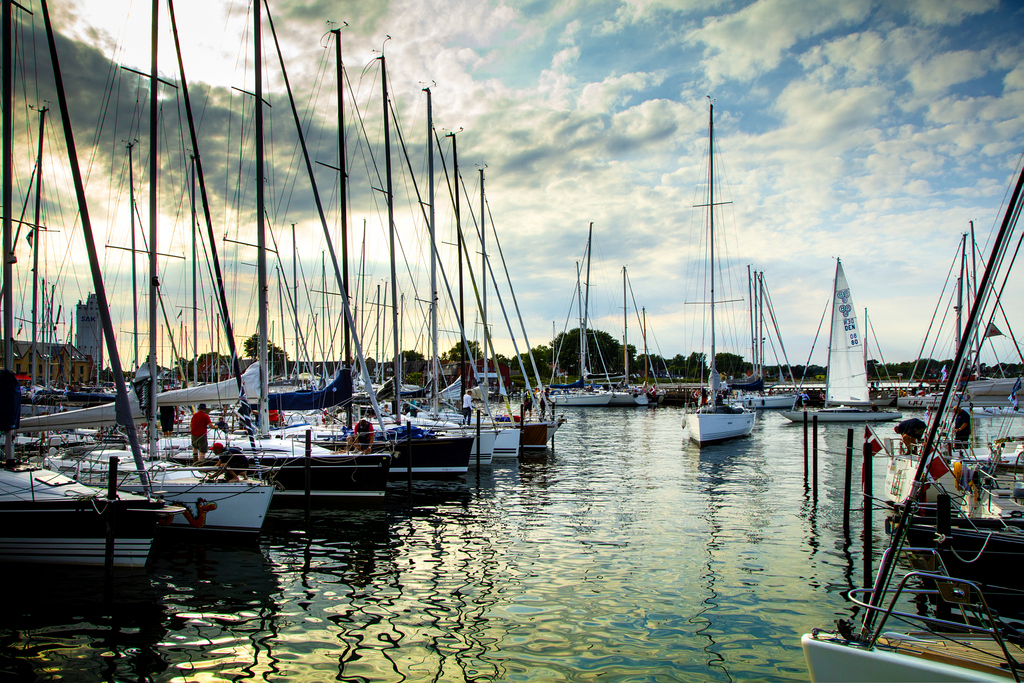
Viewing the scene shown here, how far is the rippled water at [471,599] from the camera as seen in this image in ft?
25.4

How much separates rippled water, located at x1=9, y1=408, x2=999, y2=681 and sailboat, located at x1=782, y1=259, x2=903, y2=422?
3189 centimetres

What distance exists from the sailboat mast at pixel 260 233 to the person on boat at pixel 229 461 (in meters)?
1.68

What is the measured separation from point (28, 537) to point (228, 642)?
5.51 metres

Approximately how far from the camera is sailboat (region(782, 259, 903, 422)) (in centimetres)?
4559

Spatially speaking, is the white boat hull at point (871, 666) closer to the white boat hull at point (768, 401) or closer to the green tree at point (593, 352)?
the white boat hull at point (768, 401)

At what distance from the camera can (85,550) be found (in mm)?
11227

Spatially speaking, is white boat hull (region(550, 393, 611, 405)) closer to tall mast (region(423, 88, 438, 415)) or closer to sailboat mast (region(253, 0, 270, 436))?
tall mast (region(423, 88, 438, 415))

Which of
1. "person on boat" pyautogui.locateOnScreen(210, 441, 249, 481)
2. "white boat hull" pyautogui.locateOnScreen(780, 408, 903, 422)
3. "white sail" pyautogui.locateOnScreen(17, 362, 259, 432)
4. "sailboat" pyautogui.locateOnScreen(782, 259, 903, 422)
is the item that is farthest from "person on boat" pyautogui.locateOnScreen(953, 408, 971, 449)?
"sailboat" pyautogui.locateOnScreen(782, 259, 903, 422)

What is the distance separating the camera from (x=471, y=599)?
9977 mm

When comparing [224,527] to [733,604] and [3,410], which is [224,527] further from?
[733,604]

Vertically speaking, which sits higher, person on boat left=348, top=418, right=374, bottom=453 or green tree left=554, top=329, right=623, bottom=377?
green tree left=554, top=329, right=623, bottom=377

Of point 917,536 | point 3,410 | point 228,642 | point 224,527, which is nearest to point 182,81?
point 3,410

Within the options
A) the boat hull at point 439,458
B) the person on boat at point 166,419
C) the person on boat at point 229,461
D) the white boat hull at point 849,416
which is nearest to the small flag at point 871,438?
the boat hull at point 439,458

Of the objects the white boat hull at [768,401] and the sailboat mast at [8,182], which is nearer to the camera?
the sailboat mast at [8,182]
